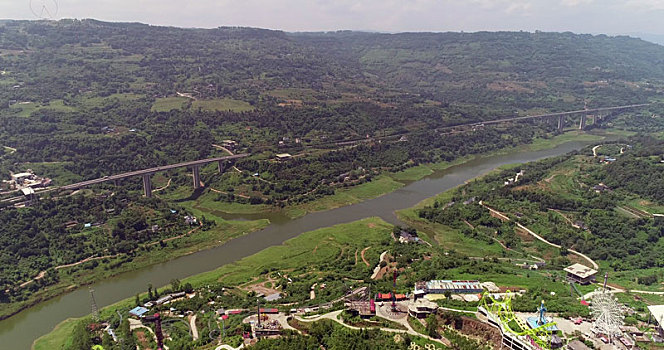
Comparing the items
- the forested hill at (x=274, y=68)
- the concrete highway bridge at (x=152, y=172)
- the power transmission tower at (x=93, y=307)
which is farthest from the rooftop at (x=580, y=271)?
the forested hill at (x=274, y=68)

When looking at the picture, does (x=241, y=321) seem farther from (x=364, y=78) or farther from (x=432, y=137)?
(x=364, y=78)

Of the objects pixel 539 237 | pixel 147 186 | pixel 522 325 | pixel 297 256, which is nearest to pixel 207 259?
pixel 297 256

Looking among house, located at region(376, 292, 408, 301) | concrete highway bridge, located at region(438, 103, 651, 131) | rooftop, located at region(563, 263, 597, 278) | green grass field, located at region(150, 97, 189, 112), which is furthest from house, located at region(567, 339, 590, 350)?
concrete highway bridge, located at region(438, 103, 651, 131)

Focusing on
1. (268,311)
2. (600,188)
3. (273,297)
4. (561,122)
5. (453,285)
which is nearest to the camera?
(268,311)

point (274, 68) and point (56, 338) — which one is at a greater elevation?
point (274, 68)

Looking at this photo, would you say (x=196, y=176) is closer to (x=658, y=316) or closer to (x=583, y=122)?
(x=658, y=316)

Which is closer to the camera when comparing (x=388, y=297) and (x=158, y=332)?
(x=158, y=332)

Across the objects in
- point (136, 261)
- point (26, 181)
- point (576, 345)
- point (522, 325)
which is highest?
point (26, 181)

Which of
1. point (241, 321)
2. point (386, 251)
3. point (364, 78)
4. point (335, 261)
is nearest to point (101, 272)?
point (241, 321)
